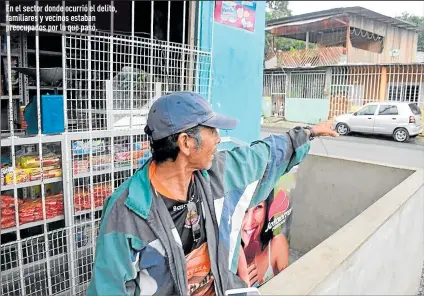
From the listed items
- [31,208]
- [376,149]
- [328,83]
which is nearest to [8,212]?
[31,208]

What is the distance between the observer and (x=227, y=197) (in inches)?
59.4

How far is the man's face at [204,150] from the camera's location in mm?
1373

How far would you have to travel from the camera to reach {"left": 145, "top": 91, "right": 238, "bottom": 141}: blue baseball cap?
1.31 m

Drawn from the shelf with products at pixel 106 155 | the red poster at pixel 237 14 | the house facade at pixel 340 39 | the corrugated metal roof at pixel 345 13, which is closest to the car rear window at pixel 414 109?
the house facade at pixel 340 39

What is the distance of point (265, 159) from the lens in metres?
1.73

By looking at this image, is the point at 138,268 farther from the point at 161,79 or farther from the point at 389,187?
the point at 389,187

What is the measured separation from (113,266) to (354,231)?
3.68 ft

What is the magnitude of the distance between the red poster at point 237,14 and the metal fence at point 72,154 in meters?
0.70

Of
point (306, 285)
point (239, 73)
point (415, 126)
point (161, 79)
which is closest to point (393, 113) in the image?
point (415, 126)

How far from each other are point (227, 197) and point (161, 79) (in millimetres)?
1878

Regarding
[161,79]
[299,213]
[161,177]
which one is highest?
[161,79]

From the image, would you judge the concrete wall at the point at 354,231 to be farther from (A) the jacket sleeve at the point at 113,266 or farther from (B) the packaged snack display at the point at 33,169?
(B) the packaged snack display at the point at 33,169

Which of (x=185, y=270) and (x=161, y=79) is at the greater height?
(x=161, y=79)

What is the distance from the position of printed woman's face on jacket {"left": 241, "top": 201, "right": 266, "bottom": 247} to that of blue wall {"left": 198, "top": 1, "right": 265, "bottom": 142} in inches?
35.8
